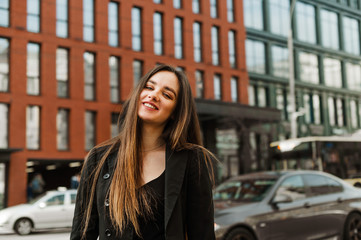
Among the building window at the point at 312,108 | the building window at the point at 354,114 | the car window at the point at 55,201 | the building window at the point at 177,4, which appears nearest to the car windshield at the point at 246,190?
the car window at the point at 55,201

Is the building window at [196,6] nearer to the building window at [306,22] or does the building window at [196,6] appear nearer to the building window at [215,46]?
the building window at [215,46]

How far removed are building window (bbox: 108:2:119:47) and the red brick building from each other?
68 mm

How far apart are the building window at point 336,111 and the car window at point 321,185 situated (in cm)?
4100

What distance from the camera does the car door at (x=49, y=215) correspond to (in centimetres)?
1484

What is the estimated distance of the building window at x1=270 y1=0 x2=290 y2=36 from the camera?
141ft

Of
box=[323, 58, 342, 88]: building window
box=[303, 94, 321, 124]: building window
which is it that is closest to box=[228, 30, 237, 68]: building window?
box=[303, 94, 321, 124]: building window

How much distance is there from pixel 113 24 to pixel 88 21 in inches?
73.1

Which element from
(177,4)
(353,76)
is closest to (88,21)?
(177,4)

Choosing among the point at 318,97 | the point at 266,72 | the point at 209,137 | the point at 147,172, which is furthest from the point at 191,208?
the point at 318,97

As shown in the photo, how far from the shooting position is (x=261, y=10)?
138 feet

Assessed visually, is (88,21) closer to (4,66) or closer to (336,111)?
(4,66)

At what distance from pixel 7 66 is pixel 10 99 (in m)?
1.97

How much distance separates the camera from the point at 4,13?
90.0 feet

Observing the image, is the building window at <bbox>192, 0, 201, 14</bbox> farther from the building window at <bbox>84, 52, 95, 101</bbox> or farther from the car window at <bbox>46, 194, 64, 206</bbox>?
the car window at <bbox>46, 194, 64, 206</bbox>
